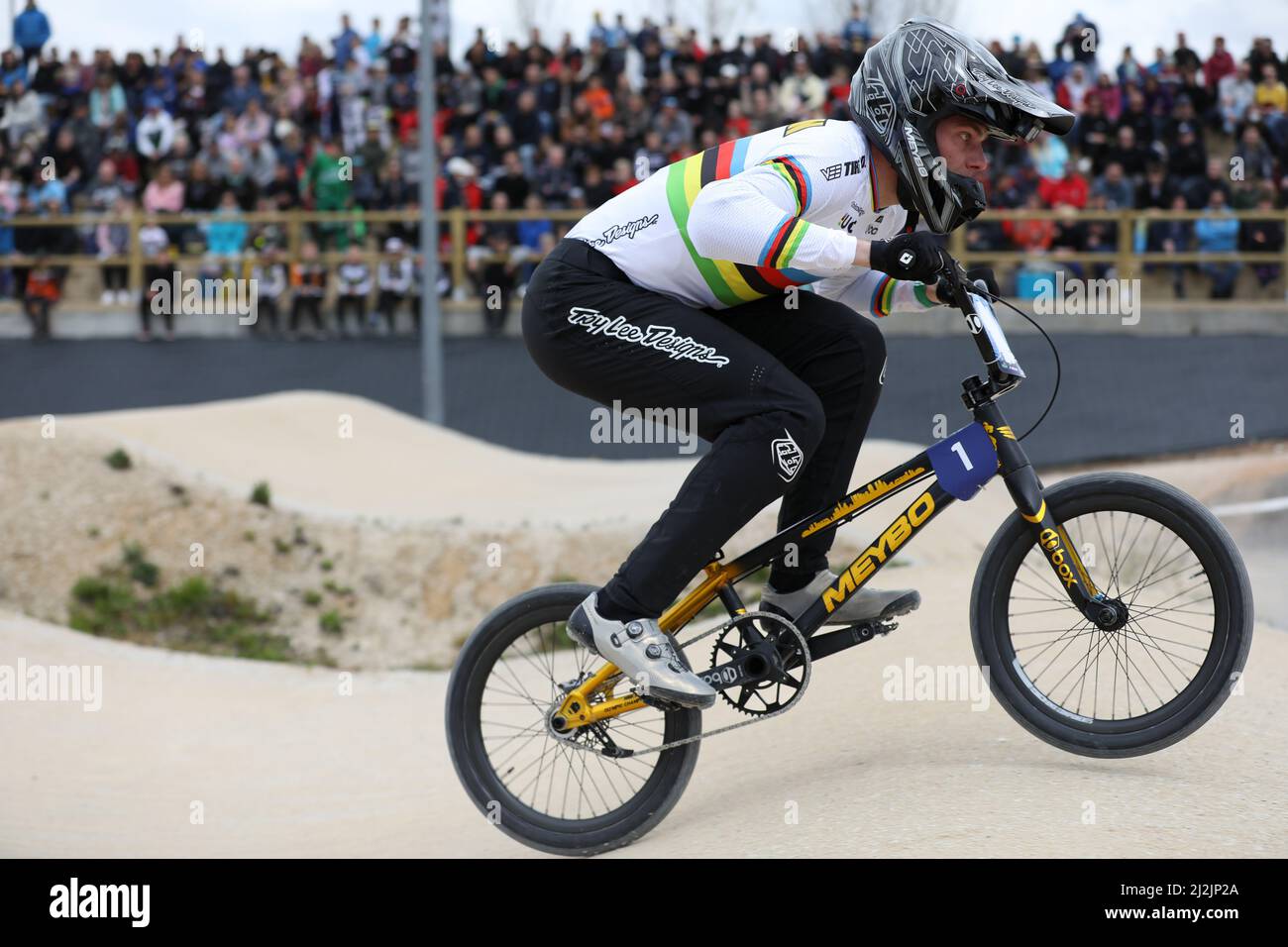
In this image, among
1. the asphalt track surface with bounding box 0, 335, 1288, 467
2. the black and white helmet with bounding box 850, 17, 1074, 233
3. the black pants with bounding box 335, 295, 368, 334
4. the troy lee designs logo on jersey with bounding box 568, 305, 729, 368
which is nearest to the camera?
the black and white helmet with bounding box 850, 17, 1074, 233

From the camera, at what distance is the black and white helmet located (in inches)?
155

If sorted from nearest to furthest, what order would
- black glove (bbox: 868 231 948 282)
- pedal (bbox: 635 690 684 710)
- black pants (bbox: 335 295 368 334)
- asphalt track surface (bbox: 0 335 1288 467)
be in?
black glove (bbox: 868 231 948 282), pedal (bbox: 635 690 684 710), asphalt track surface (bbox: 0 335 1288 467), black pants (bbox: 335 295 368 334)

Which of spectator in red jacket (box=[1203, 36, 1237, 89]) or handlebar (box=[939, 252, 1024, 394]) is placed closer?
handlebar (box=[939, 252, 1024, 394])

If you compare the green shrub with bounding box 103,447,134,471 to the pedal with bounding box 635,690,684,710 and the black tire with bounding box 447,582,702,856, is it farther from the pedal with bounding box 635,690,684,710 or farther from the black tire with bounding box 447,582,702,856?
the pedal with bounding box 635,690,684,710

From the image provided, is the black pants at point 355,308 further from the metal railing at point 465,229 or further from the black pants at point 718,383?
the black pants at point 718,383

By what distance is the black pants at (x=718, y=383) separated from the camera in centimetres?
400

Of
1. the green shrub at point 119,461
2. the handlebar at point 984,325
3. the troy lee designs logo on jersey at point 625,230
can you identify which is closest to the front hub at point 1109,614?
the handlebar at point 984,325

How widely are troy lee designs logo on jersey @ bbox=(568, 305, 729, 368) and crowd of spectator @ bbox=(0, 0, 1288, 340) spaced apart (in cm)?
1163

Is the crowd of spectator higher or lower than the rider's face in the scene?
higher

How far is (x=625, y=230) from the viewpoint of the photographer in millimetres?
4195

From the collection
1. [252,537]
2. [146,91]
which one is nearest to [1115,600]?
[252,537]

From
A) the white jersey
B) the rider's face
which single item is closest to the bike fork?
the white jersey

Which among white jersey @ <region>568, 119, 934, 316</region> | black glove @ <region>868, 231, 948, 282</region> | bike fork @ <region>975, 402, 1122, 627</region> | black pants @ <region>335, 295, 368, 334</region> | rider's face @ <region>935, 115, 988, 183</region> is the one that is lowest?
bike fork @ <region>975, 402, 1122, 627</region>

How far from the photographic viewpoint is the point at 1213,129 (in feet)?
57.2
